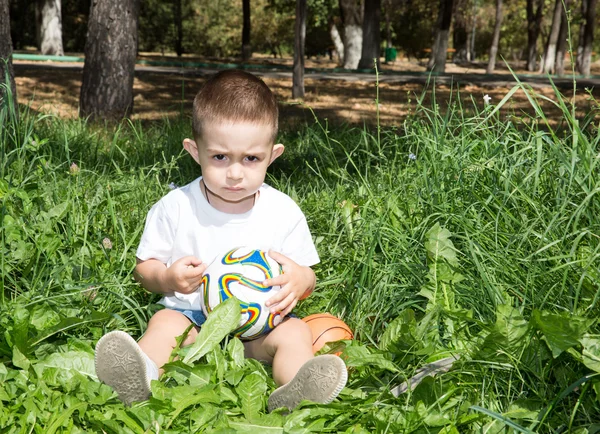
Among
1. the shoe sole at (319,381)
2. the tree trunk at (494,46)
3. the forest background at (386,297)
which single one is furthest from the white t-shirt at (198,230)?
the tree trunk at (494,46)

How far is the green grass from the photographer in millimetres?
2318

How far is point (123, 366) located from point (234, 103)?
1122mm

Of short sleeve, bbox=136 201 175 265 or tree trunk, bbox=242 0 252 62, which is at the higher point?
tree trunk, bbox=242 0 252 62

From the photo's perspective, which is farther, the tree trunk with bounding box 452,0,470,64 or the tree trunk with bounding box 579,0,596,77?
the tree trunk with bounding box 452,0,470,64

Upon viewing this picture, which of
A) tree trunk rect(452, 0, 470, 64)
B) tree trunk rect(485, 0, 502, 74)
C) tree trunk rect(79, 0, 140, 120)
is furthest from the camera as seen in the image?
tree trunk rect(452, 0, 470, 64)

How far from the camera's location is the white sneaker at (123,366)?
2381 millimetres

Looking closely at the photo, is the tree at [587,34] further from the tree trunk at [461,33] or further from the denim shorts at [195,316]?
the denim shorts at [195,316]

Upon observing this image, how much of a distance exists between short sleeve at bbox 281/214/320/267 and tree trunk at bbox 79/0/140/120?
194 inches

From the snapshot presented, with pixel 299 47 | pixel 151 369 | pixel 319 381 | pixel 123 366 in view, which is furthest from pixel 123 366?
pixel 299 47

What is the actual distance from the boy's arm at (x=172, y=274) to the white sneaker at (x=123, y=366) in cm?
40

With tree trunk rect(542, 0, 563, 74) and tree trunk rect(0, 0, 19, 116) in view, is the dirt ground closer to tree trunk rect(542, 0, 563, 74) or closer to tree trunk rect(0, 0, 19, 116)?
tree trunk rect(0, 0, 19, 116)

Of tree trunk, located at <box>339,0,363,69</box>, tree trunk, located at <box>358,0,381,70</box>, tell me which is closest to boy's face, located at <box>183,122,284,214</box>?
tree trunk, located at <box>358,0,381,70</box>

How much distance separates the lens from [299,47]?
11969mm

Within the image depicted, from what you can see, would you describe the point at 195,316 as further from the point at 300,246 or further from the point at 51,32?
the point at 51,32
